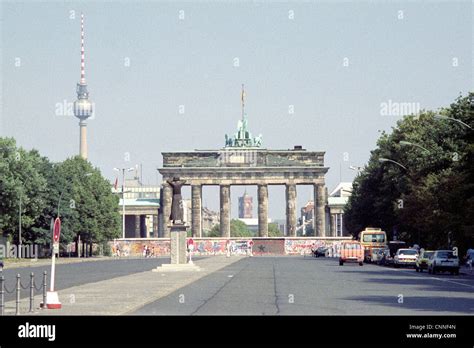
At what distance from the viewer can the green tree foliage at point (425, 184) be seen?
70.6 metres

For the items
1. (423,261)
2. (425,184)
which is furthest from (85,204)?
(423,261)

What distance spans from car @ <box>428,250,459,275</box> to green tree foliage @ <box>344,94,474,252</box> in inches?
68.2

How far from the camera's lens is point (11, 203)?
9838 centimetres

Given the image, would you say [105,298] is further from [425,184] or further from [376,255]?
[376,255]

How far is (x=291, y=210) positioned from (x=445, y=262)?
129 metres

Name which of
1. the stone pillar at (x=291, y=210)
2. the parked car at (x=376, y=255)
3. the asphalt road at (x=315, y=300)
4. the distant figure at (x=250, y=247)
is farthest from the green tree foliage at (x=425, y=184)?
the stone pillar at (x=291, y=210)

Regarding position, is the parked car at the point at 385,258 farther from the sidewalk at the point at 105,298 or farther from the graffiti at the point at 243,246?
the graffiti at the point at 243,246

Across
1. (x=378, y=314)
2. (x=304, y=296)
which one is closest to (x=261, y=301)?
(x=304, y=296)

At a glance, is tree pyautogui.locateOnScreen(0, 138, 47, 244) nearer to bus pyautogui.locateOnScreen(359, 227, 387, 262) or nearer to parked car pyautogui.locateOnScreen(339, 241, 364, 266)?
parked car pyautogui.locateOnScreen(339, 241, 364, 266)

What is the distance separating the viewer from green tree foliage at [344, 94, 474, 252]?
7062cm

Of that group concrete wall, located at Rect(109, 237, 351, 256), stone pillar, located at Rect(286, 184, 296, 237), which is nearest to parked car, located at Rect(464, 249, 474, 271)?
concrete wall, located at Rect(109, 237, 351, 256)

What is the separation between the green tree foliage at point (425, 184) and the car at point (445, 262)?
68.2 inches
